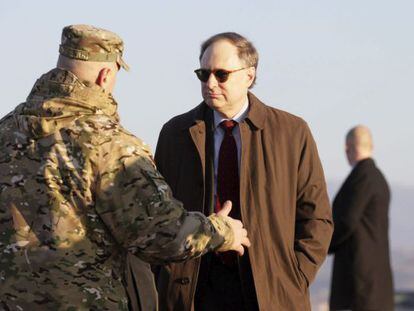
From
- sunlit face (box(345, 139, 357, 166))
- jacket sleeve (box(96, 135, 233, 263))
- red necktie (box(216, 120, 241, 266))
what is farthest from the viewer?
sunlit face (box(345, 139, 357, 166))

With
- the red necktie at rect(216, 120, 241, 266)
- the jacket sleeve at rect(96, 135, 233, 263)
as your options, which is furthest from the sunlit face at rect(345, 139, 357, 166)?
the jacket sleeve at rect(96, 135, 233, 263)

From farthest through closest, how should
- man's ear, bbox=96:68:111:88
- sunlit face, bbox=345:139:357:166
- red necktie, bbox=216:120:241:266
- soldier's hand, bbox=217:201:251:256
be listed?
sunlit face, bbox=345:139:357:166
red necktie, bbox=216:120:241:266
soldier's hand, bbox=217:201:251:256
man's ear, bbox=96:68:111:88

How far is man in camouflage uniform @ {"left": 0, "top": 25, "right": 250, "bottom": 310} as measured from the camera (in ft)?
21.3

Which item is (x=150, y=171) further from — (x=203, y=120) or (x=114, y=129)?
(x=203, y=120)

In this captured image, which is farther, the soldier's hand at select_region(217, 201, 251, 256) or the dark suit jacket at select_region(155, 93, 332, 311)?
the dark suit jacket at select_region(155, 93, 332, 311)

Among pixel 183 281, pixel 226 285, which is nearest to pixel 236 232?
pixel 226 285

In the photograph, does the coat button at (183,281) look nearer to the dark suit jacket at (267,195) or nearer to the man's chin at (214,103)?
the dark suit jacket at (267,195)

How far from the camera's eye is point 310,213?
8.23m

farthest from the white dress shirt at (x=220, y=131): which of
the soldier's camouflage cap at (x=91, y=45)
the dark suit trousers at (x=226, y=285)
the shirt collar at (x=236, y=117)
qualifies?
the soldier's camouflage cap at (x=91, y=45)

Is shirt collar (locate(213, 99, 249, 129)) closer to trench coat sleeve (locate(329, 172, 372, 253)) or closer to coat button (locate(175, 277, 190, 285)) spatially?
coat button (locate(175, 277, 190, 285))

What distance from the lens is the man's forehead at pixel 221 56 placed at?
8195 mm

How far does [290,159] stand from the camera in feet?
27.0

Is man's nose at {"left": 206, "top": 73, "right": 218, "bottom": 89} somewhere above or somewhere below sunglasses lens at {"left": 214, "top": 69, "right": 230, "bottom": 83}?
below

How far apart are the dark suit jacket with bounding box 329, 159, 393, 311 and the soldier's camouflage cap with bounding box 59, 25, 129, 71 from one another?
4915 millimetres
